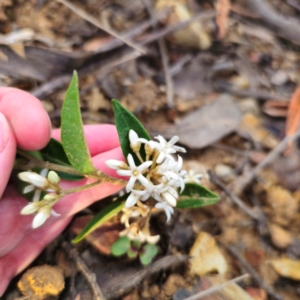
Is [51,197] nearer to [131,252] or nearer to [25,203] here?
[25,203]

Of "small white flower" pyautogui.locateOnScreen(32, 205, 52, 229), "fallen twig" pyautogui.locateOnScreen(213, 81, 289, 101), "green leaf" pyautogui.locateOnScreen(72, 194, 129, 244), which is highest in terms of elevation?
"small white flower" pyautogui.locateOnScreen(32, 205, 52, 229)

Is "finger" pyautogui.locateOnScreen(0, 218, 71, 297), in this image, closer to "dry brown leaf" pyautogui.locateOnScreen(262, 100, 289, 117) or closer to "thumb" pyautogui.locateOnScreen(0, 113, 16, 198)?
"thumb" pyautogui.locateOnScreen(0, 113, 16, 198)

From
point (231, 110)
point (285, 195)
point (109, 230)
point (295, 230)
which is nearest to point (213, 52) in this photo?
point (231, 110)

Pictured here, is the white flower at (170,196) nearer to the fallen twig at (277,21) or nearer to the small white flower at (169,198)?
the small white flower at (169,198)

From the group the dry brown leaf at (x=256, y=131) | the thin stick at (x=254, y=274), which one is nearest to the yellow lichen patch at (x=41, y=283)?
the thin stick at (x=254, y=274)

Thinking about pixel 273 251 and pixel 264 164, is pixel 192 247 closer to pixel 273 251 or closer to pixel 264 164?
pixel 273 251

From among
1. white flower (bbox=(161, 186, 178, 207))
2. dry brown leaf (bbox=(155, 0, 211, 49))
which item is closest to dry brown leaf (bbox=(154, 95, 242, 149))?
dry brown leaf (bbox=(155, 0, 211, 49))
